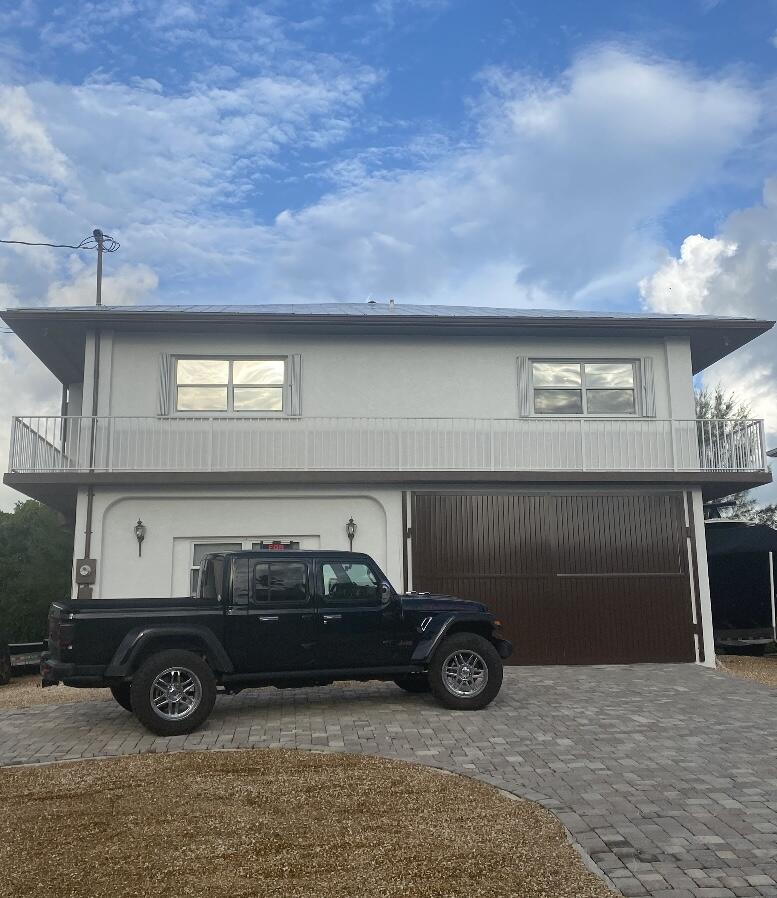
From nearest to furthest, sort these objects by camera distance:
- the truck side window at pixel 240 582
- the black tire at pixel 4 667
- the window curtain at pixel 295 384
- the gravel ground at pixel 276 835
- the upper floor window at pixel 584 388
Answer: the gravel ground at pixel 276 835 < the truck side window at pixel 240 582 < the black tire at pixel 4 667 < the window curtain at pixel 295 384 < the upper floor window at pixel 584 388

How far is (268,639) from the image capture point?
943 centimetres

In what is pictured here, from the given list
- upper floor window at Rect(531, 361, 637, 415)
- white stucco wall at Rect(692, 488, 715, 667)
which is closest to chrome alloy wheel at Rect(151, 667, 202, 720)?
upper floor window at Rect(531, 361, 637, 415)

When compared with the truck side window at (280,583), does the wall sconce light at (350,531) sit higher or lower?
higher

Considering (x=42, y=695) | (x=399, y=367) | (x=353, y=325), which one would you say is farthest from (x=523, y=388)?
(x=42, y=695)

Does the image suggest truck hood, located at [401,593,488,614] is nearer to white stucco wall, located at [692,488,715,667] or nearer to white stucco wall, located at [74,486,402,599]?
Answer: white stucco wall, located at [74,486,402,599]

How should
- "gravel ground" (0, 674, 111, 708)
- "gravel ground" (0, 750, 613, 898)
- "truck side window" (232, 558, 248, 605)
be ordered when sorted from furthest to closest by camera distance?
"gravel ground" (0, 674, 111, 708), "truck side window" (232, 558, 248, 605), "gravel ground" (0, 750, 613, 898)

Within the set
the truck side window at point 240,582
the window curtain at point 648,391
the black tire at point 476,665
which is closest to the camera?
the truck side window at point 240,582

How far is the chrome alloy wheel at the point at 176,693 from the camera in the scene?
8.88 m

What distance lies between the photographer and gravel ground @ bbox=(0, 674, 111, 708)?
11523 millimetres

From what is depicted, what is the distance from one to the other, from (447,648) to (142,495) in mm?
6831

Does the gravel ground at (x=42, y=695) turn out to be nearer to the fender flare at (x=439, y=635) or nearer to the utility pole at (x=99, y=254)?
the fender flare at (x=439, y=635)

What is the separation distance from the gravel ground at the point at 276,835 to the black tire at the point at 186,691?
1.35m

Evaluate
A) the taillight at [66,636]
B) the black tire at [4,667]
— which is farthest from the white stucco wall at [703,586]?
the black tire at [4,667]

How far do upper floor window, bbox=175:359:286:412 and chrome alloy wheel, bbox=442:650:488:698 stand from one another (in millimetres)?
6733
